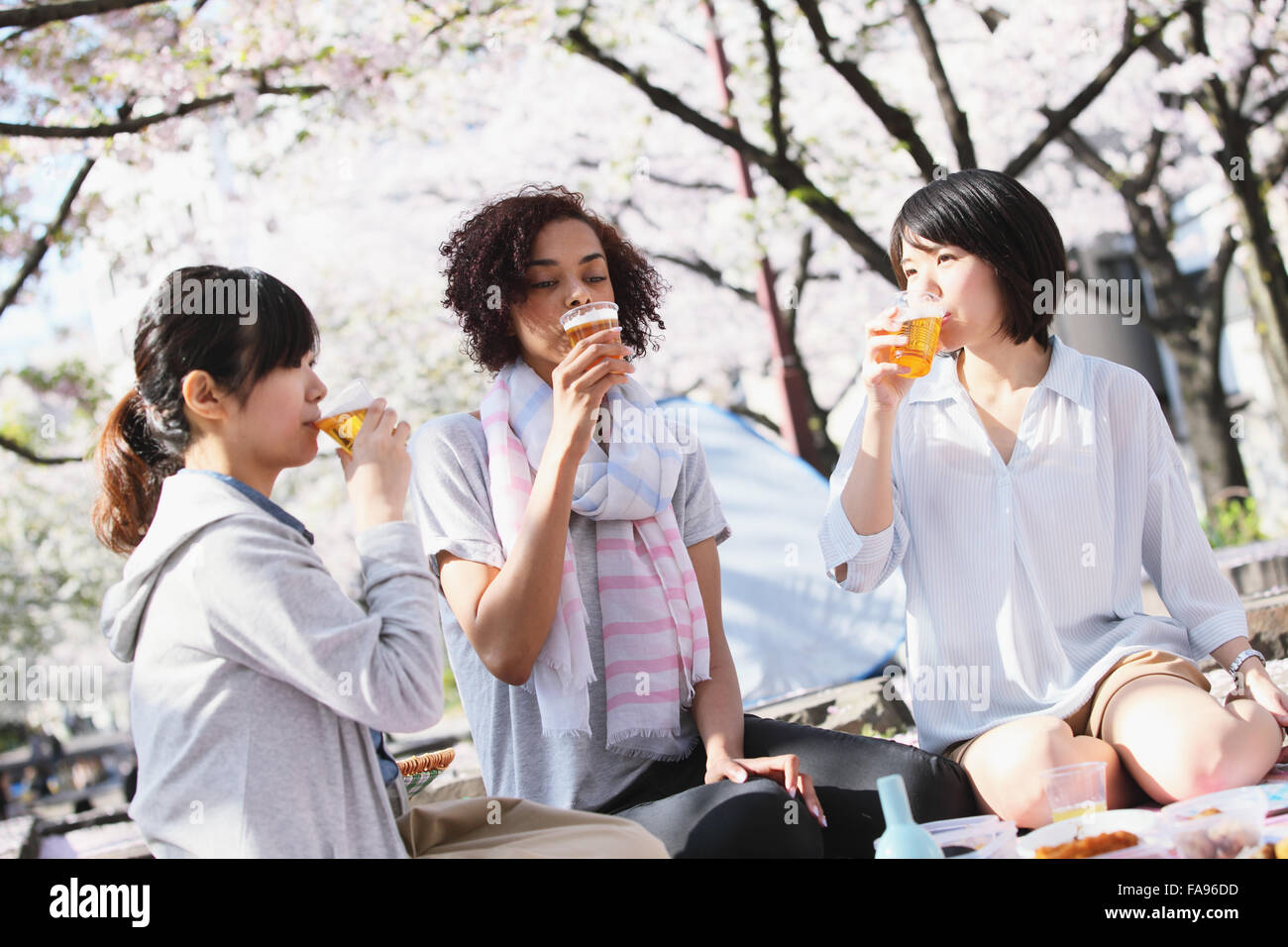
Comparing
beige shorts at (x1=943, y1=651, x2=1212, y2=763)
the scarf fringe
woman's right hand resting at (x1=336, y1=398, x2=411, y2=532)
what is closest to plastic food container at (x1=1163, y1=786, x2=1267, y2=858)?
beige shorts at (x1=943, y1=651, x2=1212, y2=763)

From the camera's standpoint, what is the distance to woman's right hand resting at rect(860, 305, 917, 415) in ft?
8.10

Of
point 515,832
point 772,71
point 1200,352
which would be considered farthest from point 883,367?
point 1200,352

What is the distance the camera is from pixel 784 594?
17.8 ft

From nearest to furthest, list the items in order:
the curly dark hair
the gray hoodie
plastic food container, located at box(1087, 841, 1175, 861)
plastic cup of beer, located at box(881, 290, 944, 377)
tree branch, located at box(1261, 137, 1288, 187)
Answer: the gray hoodie
plastic food container, located at box(1087, 841, 1175, 861)
plastic cup of beer, located at box(881, 290, 944, 377)
the curly dark hair
tree branch, located at box(1261, 137, 1288, 187)

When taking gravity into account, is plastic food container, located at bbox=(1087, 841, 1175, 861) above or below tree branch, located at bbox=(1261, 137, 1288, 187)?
below

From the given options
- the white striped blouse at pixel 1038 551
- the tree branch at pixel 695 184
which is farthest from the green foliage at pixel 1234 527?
the white striped blouse at pixel 1038 551

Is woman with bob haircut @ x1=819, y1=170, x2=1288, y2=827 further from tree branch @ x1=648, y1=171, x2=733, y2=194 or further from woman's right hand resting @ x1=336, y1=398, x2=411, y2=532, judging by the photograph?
tree branch @ x1=648, y1=171, x2=733, y2=194

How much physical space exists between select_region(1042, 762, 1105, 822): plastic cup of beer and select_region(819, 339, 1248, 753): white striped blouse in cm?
32

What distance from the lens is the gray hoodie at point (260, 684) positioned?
1749 mm

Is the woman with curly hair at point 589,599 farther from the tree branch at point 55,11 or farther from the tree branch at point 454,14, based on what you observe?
the tree branch at point 454,14
